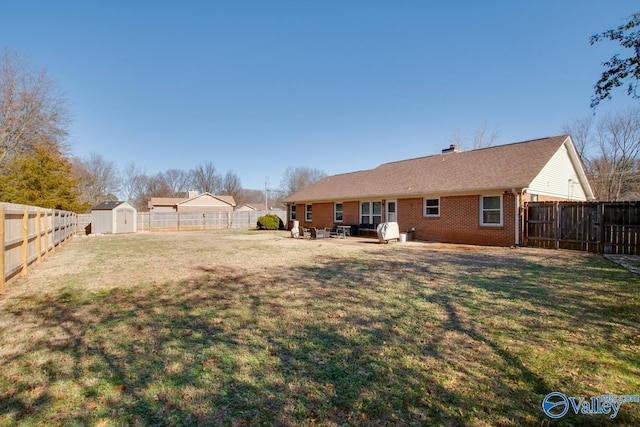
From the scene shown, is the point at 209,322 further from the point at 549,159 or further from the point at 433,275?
the point at 549,159

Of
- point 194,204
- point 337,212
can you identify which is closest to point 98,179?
point 194,204

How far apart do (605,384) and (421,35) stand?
15.9 m

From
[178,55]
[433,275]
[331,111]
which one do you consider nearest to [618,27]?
[433,275]

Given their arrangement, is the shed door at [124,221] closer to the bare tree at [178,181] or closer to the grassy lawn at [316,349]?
the grassy lawn at [316,349]

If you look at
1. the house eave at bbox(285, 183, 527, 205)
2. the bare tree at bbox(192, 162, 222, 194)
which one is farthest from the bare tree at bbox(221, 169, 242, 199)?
the house eave at bbox(285, 183, 527, 205)

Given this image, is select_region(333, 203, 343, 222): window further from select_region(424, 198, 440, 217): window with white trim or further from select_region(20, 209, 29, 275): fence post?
select_region(20, 209, 29, 275): fence post

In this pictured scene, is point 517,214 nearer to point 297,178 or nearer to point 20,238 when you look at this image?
point 20,238

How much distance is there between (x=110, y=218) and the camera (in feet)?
85.8

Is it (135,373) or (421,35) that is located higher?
(421,35)

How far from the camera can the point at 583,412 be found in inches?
98.6

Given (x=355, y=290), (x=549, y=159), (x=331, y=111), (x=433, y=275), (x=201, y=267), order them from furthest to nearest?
(x=331, y=111)
(x=549, y=159)
(x=201, y=267)
(x=433, y=275)
(x=355, y=290)

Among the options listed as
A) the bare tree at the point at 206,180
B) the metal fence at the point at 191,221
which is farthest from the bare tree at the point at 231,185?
the metal fence at the point at 191,221

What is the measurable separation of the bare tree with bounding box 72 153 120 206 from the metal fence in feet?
70.8

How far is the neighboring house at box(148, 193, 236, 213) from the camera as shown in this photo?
45438 millimetres
